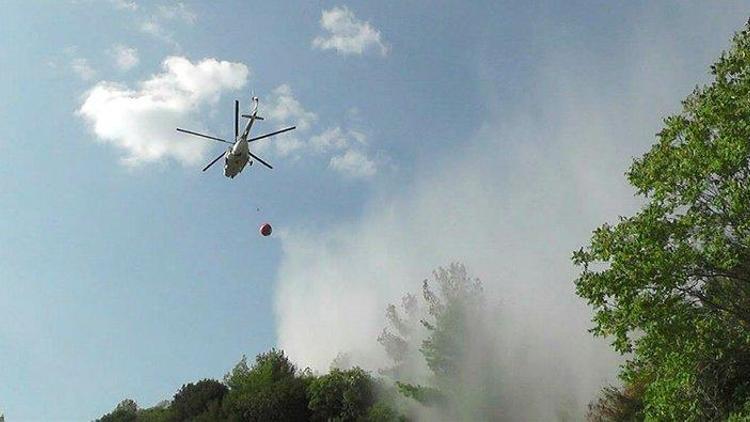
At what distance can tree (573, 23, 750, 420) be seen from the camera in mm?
22141

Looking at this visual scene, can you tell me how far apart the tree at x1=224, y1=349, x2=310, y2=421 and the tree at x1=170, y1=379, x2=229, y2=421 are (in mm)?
1636

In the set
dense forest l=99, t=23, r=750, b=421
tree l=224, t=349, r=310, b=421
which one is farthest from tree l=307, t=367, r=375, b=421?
dense forest l=99, t=23, r=750, b=421

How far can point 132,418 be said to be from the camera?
8650 centimetres

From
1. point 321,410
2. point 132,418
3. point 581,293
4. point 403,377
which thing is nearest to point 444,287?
point 403,377

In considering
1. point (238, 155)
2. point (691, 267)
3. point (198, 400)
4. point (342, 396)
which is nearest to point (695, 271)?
point (691, 267)

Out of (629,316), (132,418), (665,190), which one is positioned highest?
(132,418)

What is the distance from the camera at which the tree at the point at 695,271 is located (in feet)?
72.6

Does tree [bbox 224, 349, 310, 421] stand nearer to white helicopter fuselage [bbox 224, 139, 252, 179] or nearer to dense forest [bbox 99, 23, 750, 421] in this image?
white helicopter fuselage [bbox 224, 139, 252, 179]

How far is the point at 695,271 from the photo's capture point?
22.8m

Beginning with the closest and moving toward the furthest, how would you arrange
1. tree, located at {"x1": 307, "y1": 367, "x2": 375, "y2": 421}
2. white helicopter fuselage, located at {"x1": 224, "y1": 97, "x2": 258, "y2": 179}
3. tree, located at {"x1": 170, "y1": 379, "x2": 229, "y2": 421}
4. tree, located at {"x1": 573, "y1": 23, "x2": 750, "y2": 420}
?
tree, located at {"x1": 573, "y1": 23, "x2": 750, "y2": 420} < white helicopter fuselage, located at {"x1": 224, "y1": 97, "x2": 258, "y2": 179} < tree, located at {"x1": 307, "y1": 367, "x2": 375, "y2": 421} < tree, located at {"x1": 170, "y1": 379, "x2": 229, "y2": 421}

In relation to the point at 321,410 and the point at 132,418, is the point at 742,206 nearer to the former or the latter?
the point at 321,410

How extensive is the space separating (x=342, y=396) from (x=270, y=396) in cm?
763

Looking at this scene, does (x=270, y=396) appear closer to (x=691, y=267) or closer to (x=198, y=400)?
(x=198, y=400)

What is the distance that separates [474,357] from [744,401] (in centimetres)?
2989
